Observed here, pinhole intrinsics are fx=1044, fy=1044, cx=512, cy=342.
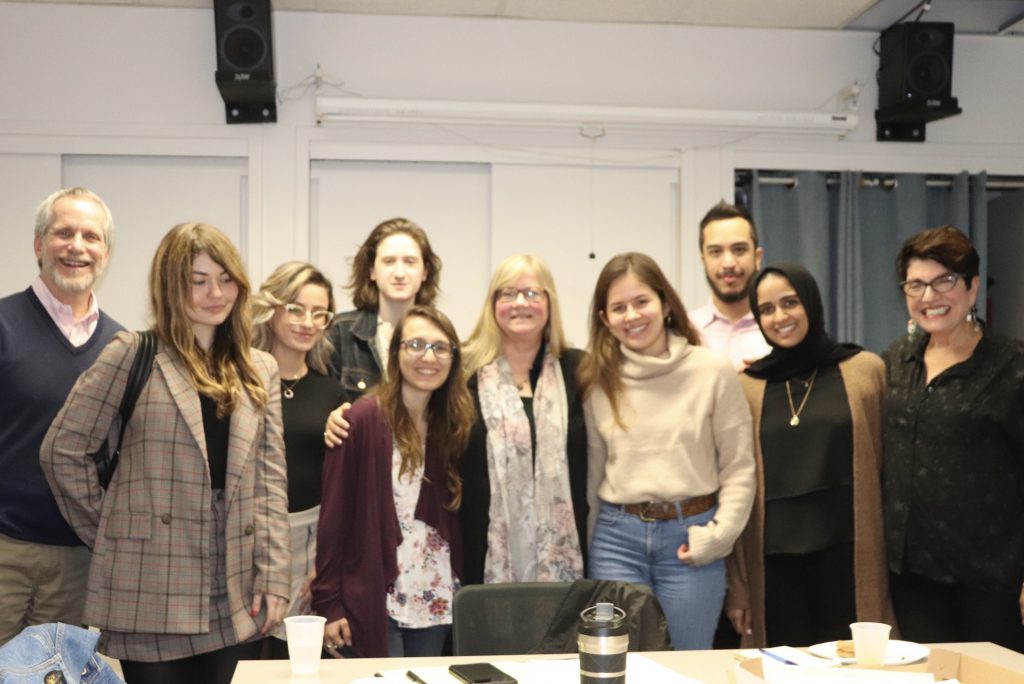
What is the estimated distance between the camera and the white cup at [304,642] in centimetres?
188

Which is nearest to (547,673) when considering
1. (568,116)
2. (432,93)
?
(568,116)

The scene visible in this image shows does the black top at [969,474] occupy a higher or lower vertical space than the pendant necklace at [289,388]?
lower

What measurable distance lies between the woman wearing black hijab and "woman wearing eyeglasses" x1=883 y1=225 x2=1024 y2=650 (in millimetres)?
81

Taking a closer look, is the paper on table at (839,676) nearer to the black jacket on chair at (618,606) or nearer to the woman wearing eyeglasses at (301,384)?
the black jacket on chair at (618,606)

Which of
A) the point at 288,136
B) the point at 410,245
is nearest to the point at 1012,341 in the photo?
the point at 410,245

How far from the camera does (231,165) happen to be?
16.0 ft

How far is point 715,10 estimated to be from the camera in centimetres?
478

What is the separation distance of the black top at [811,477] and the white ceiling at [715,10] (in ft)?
7.71

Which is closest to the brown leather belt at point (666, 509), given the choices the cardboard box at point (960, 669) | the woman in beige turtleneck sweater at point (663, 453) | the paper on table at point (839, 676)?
the woman in beige turtleneck sweater at point (663, 453)

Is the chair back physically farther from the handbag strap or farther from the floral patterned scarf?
the handbag strap

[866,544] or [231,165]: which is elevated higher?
[231,165]

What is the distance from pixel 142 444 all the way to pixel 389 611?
2.64ft

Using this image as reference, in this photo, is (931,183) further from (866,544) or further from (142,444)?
(142,444)

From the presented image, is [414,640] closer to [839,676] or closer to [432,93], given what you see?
[839,676]
